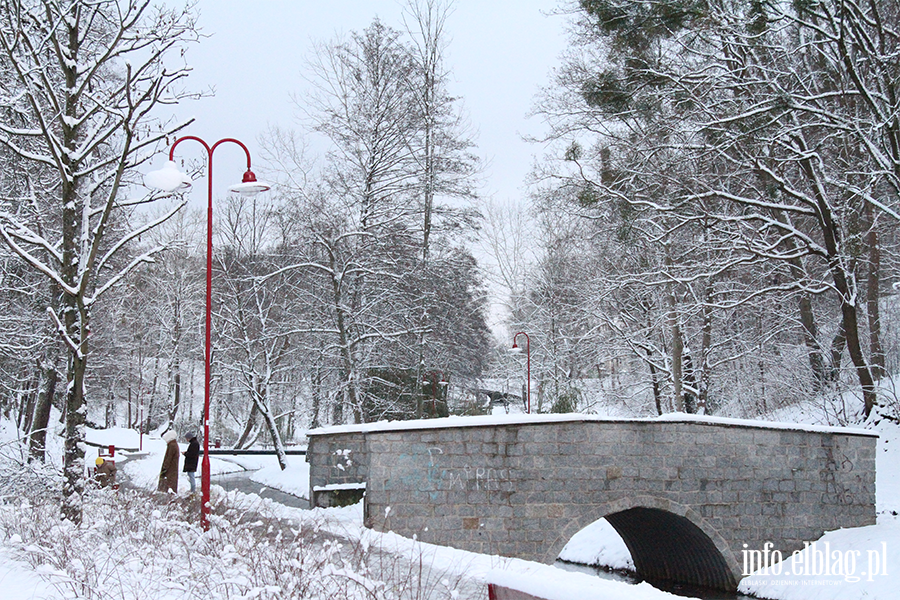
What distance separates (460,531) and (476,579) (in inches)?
236

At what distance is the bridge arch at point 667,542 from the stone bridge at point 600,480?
0.03 metres

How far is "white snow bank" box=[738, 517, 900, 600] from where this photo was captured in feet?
39.6

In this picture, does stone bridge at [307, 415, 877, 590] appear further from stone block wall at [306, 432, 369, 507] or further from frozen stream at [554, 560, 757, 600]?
frozen stream at [554, 560, 757, 600]

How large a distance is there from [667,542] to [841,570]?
3457mm

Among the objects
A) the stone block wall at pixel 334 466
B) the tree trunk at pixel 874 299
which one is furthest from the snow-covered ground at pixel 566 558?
the tree trunk at pixel 874 299

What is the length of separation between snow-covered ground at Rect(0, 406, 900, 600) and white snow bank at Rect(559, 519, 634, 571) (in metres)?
0.02

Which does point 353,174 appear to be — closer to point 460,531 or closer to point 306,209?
point 306,209

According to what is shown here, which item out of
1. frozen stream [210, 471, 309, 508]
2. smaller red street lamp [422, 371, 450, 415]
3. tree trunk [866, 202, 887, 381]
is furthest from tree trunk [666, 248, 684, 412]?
frozen stream [210, 471, 309, 508]

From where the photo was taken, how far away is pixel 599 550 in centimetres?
1839

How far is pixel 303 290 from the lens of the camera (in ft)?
71.4

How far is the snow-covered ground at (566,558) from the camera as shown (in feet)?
11.8

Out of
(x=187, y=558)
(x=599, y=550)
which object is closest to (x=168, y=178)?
(x=187, y=558)

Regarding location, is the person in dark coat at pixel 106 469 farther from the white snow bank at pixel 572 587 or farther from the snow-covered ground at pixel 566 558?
the white snow bank at pixel 572 587

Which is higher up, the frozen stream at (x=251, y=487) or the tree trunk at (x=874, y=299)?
the tree trunk at (x=874, y=299)
